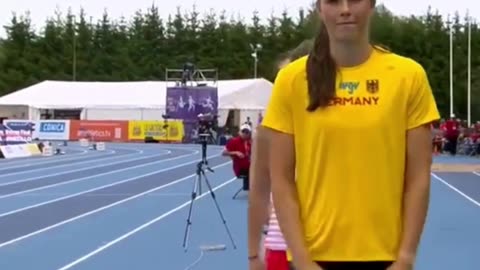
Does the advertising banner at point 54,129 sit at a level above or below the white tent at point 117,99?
below

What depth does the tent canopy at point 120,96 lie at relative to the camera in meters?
57.2

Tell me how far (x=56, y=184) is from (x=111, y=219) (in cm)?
843

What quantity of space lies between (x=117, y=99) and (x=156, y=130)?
7.10 m

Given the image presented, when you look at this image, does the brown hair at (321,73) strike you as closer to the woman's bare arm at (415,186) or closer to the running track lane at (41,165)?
the woman's bare arm at (415,186)

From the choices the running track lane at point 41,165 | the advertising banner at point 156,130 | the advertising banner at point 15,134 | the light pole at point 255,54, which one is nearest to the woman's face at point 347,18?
the running track lane at point 41,165

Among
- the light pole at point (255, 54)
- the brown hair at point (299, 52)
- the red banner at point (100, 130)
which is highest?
the light pole at point (255, 54)

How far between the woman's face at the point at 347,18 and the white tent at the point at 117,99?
51.8m

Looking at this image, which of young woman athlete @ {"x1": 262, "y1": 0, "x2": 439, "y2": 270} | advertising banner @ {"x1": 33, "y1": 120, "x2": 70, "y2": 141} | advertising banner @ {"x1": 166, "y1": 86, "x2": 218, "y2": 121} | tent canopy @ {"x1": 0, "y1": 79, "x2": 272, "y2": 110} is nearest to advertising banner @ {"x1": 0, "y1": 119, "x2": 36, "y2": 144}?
advertising banner @ {"x1": 166, "y1": 86, "x2": 218, "y2": 121}

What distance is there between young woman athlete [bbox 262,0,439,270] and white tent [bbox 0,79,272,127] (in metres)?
51.8

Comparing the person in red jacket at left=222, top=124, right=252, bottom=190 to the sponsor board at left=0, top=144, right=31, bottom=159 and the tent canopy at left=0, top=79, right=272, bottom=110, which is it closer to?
the sponsor board at left=0, top=144, right=31, bottom=159

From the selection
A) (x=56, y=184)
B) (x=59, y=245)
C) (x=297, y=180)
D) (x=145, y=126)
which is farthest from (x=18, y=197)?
(x=145, y=126)

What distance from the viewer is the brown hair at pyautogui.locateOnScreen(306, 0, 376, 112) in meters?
3.17

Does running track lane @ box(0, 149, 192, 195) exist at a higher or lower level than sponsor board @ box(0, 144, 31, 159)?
lower

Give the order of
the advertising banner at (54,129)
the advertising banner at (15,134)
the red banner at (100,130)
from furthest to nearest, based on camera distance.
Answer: the red banner at (100,130) < the advertising banner at (54,129) < the advertising banner at (15,134)
